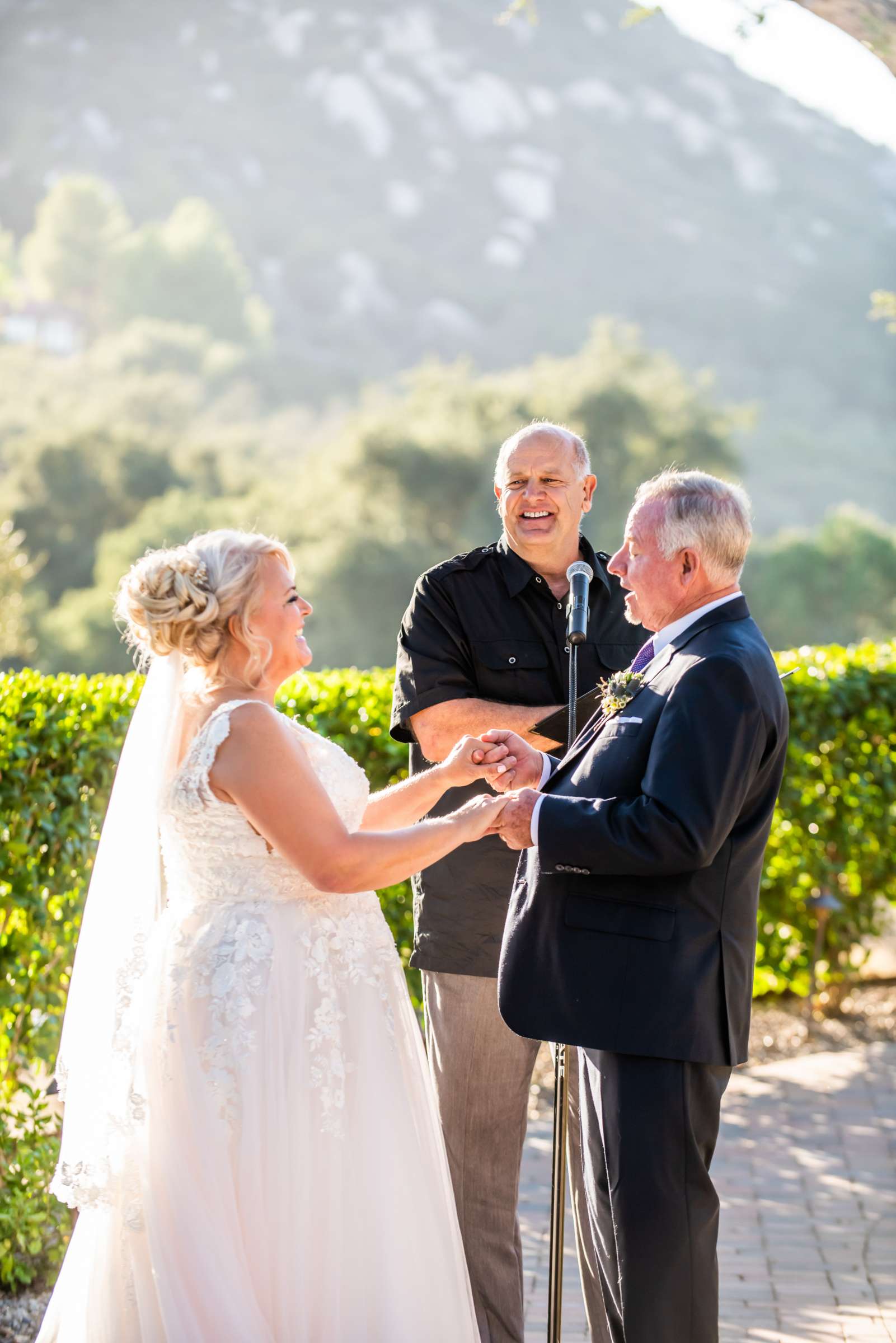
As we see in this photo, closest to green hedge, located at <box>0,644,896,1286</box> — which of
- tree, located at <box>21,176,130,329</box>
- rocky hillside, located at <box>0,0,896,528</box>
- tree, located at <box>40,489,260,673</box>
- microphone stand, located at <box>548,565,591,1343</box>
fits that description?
microphone stand, located at <box>548,565,591,1343</box>

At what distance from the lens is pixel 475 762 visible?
10.2 feet

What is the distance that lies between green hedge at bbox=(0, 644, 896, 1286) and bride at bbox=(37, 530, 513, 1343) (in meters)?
1.15

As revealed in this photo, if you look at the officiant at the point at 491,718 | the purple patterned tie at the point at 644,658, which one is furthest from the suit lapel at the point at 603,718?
the officiant at the point at 491,718

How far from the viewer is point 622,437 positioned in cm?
4994

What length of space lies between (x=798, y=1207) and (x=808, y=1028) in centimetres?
205

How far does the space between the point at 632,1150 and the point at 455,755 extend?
1.00 m

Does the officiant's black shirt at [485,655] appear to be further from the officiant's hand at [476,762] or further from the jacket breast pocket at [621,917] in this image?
the jacket breast pocket at [621,917]

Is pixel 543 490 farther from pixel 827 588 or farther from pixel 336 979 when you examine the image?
pixel 827 588

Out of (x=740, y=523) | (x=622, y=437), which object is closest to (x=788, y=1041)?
(x=740, y=523)

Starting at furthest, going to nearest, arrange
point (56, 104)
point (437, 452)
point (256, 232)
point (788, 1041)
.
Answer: point (56, 104) → point (256, 232) → point (437, 452) → point (788, 1041)

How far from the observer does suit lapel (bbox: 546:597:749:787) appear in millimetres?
2691

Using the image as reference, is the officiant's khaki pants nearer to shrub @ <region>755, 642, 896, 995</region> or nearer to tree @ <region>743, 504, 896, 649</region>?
shrub @ <region>755, 642, 896, 995</region>

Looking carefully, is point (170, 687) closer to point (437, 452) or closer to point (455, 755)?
point (455, 755)

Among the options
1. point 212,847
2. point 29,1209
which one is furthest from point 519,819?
point 29,1209
